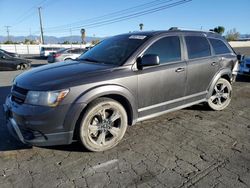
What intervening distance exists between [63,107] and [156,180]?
4.89ft

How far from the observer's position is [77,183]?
292cm

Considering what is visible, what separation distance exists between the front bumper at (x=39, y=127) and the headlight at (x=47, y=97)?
9cm

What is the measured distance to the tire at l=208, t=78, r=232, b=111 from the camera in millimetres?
5539

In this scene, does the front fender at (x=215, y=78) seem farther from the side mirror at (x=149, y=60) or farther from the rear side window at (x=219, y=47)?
the side mirror at (x=149, y=60)

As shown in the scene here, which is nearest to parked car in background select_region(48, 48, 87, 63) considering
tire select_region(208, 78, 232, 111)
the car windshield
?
the car windshield

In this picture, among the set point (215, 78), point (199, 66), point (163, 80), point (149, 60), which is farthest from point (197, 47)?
point (149, 60)

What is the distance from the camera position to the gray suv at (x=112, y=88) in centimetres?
326

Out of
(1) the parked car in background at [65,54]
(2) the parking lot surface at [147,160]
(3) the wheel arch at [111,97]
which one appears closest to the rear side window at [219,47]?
(2) the parking lot surface at [147,160]

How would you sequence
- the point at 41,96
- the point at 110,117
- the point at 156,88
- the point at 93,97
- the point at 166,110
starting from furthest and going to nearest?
1. the point at 166,110
2. the point at 156,88
3. the point at 110,117
4. the point at 93,97
5. the point at 41,96

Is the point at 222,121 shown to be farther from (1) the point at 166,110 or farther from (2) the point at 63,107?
(2) the point at 63,107

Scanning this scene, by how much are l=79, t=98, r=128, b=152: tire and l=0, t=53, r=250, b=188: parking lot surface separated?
0.48 ft

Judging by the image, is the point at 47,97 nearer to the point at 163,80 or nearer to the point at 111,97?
the point at 111,97

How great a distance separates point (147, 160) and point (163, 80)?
1.45 m

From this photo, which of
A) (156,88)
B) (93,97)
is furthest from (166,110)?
(93,97)
